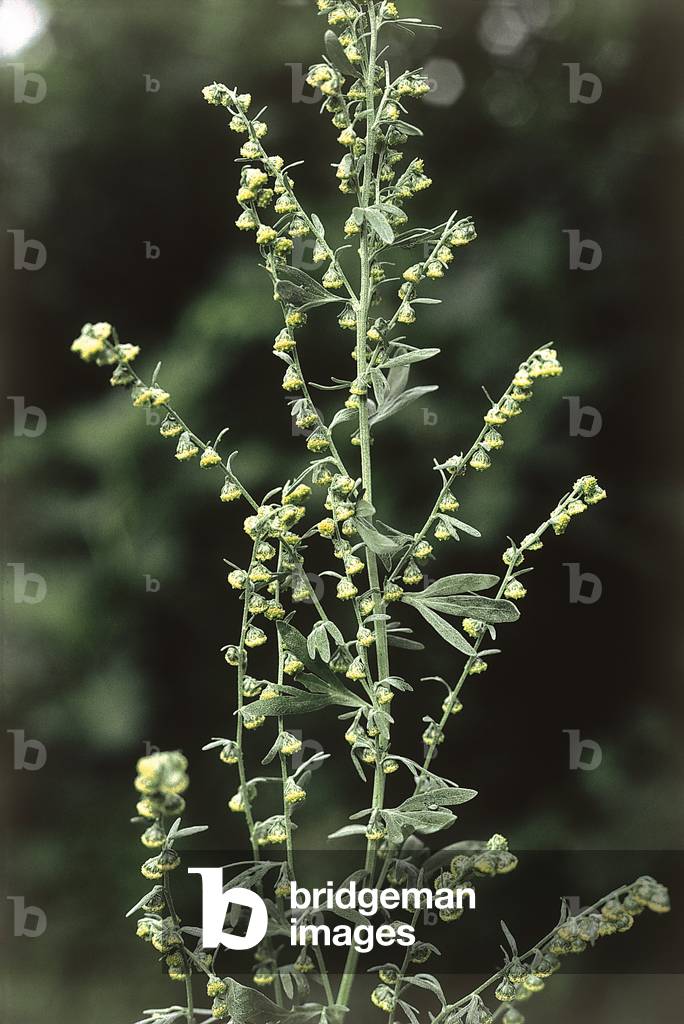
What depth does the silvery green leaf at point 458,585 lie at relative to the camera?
0.95 m

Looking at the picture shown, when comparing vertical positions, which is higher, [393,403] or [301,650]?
[393,403]

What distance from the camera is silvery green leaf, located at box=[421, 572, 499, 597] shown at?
949 mm

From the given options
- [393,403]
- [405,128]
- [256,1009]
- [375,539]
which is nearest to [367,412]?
[393,403]

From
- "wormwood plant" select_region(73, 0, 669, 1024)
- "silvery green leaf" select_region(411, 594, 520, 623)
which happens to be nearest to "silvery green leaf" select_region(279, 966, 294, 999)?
"wormwood plant" select_region(73, 0, 669, 1024)

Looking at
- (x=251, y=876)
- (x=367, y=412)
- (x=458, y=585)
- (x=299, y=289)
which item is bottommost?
(x=251, y=876)

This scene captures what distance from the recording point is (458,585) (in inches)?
37.9

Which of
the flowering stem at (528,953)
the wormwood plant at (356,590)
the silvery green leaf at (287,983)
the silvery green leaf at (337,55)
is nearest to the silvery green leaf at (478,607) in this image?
the wormwood plant at (356,590)

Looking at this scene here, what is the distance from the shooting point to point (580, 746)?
1523 millimetres

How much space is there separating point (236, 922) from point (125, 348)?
1.67 feet

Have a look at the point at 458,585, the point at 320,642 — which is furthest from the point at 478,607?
the point at 320,642

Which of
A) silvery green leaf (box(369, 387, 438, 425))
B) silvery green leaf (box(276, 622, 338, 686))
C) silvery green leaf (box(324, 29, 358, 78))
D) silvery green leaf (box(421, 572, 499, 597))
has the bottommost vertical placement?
silvery green leaf (box(276, 622, 338, 686))

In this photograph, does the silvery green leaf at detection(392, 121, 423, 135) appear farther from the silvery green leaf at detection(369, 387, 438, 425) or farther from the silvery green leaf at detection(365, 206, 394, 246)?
the silvery green leaf at detection(369, 387, 438, 425)

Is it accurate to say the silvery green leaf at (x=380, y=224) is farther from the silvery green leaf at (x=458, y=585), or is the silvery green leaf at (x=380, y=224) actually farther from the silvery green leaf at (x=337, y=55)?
the silvery green leaf at (x=458, y=585)

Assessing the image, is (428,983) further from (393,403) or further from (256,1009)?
(393,403)
